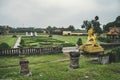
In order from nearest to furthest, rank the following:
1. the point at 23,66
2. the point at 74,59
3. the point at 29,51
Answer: the point at 23,66
the point at 74,59
the point at 29,51

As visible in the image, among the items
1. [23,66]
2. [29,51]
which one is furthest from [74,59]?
[29,51]

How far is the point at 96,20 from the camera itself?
243ft

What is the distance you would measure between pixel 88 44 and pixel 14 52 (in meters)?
8.89

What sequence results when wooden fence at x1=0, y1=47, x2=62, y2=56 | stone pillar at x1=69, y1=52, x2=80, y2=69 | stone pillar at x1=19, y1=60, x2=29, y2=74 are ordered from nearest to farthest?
stone pillar at x1=19, y1=60, x2=29, y2=74
stone pillar at x1=69, y1=52, x2=80, y2=69
wooden fence at x1=0, y1=47, x2=62, y2=56

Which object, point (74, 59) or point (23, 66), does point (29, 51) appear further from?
point (23, 66)

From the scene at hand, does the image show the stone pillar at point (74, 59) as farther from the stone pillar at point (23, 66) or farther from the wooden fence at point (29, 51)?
the wooden fence at point (29, 51)

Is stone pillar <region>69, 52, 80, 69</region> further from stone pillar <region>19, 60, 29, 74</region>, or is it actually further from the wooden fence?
the wooden fence

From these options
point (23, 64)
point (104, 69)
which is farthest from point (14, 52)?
point (104, 69)

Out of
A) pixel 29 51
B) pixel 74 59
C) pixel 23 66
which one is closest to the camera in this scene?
pixel 23 66

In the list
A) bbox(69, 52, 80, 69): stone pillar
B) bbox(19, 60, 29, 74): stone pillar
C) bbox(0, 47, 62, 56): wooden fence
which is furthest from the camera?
bbox(0, 47, 62, 56): wooden fence

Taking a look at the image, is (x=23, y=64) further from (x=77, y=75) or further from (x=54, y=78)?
(x=77, y=75)

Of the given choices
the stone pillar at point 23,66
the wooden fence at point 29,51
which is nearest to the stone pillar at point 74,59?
the stone pillar at point 23,66

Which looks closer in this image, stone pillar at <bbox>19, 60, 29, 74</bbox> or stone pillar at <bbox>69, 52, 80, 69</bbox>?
stone pillar at <bbox>19, 60, 29, 74</bbox>

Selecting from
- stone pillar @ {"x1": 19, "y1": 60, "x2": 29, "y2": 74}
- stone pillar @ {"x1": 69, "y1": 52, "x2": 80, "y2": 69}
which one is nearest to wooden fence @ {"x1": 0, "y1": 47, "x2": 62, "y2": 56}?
stone pillar @ {"x1": 69, "y1": 52, "x2": 80, "y2": 69}
